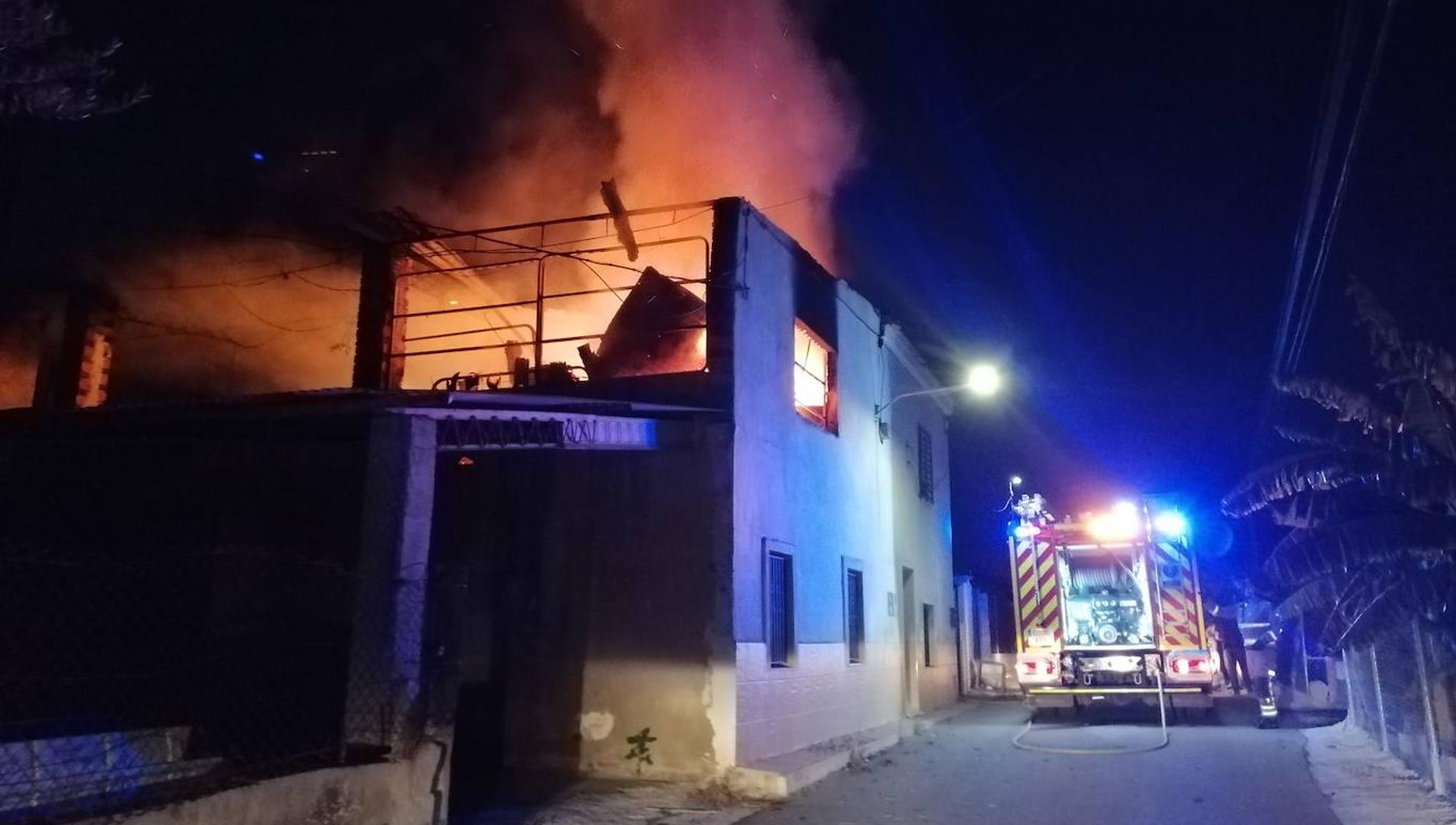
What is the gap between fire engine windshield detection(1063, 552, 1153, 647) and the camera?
1527 centimetres

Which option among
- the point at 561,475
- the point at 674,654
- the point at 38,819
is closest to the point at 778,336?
the point at 561,475

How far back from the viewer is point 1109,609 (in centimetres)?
1557

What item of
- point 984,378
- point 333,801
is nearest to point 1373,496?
point 984,378

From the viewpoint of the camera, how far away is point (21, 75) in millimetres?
5773

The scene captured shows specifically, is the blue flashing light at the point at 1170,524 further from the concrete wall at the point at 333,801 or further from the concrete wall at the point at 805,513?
the concrete wall at the point at 333,801

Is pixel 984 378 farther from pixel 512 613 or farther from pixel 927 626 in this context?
pixel 927 626

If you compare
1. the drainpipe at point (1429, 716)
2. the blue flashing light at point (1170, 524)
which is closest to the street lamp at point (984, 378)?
the blue flashing light at point (1170, 524)

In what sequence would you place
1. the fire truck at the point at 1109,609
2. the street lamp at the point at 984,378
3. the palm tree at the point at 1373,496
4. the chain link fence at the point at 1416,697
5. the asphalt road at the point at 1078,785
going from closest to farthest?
the palm tree at the point at 1373,496, the chain link fence at the point at 1416,697, the asphalt road at the point at 1078,785, the street lamp at the point at 984,378, the fire truck at the point at 1109,609

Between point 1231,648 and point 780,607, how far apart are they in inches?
339

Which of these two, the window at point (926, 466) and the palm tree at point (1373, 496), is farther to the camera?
the window at point (926, 466)

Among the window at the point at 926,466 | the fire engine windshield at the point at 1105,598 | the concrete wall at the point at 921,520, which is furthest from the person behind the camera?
the window at the point at 926,466

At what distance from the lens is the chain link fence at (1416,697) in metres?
7.65

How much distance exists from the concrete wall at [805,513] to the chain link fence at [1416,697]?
18.0ft

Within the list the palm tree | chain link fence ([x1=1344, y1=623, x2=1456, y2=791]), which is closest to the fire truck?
chain link fence ([x1=1344, y1=623, x2=1456, y2=791])
